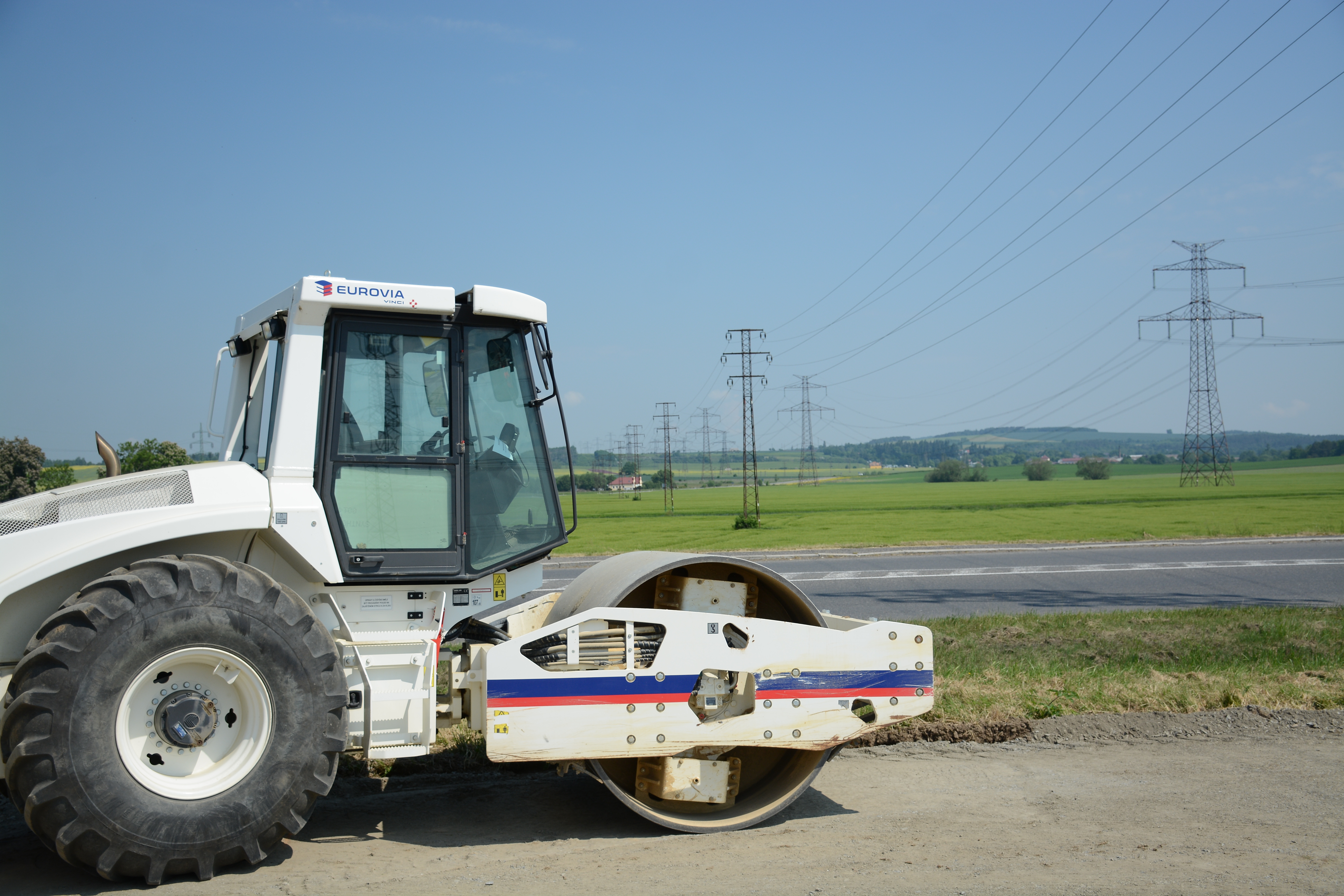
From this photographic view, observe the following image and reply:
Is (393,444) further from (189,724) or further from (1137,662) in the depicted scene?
(1137,662)

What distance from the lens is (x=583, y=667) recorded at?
480 centimetres

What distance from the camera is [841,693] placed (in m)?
5.07

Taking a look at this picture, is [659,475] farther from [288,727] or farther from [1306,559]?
[288,727]

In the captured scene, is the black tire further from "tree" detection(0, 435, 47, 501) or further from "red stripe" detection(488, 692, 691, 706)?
"tree" detection(0, 435, 47, 501)

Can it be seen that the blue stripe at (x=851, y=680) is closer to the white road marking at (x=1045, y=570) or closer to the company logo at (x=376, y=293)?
the company logo at (x=376, y=293)

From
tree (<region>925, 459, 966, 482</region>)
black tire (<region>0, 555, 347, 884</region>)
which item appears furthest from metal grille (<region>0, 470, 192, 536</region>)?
tree (<region>925, 459, 966, 482</region>)

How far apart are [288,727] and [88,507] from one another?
1.43 m

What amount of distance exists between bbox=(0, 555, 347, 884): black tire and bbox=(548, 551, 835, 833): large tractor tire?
1.38m

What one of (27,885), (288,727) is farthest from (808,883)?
(27,885)

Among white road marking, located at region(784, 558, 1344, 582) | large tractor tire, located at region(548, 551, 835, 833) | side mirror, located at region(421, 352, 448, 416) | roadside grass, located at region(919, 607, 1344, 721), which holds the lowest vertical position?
white road marking, located at region(784, 558, 1344, 582)

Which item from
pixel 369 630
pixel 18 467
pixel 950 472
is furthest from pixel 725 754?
pixel 950 472

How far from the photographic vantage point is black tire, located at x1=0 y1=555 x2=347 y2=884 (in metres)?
3.85

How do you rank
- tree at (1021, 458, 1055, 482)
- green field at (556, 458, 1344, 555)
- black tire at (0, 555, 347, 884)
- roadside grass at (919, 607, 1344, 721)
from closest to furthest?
1. black tire at (0, 555, 347, 884)
2. roadside grass at (919, 607, 1344, 721)
3. green field at (556, 458, 1344, 555)
4. tree at (1021, 458, 1055, 482)

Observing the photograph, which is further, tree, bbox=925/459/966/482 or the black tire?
tree, bbox=925/459/966/482
